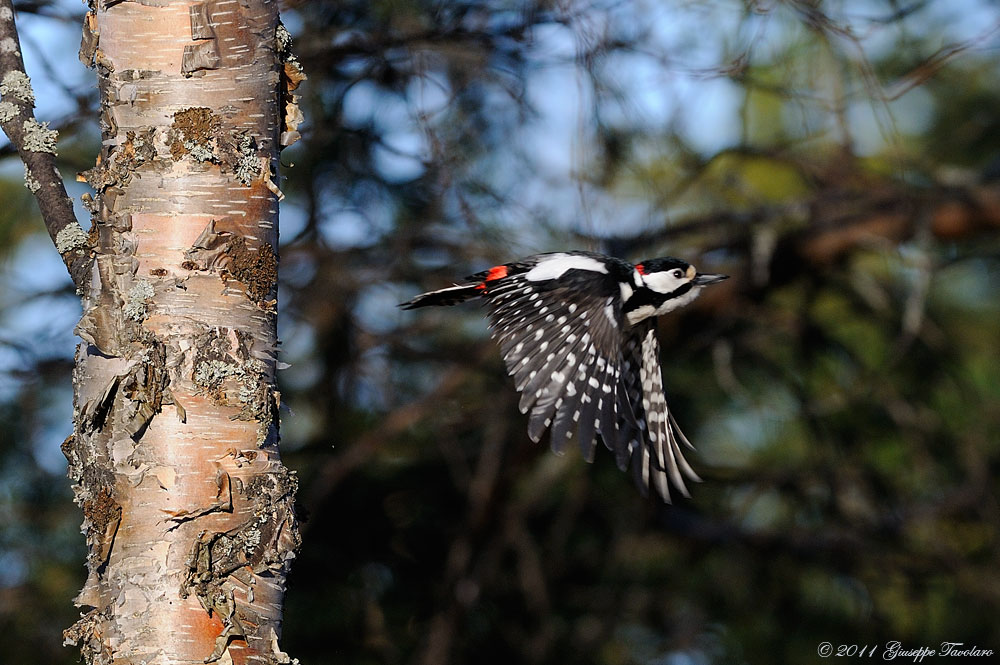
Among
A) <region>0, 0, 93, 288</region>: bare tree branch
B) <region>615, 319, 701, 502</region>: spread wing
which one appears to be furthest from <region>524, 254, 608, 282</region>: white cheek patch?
<region>0, 0, 93, 288</region>: bare tree branch

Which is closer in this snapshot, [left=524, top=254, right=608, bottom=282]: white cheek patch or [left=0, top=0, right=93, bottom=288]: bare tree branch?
[left=0, top=0, right=93, bottom=288]: bare tree branch

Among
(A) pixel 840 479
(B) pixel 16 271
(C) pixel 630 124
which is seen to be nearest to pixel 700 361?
(A) pixel 840 479

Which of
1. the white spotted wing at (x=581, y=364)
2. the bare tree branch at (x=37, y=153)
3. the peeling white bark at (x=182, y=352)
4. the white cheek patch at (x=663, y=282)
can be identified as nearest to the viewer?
the peeling white bark at (x=182, y=352)

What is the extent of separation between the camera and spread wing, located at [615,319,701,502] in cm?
252

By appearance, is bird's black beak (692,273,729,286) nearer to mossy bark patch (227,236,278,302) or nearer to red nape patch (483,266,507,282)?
red nape patch (483,266,507,282)

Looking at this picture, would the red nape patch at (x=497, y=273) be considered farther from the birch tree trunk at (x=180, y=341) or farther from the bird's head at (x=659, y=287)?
the birch tree trunk at (x=180, y=341)

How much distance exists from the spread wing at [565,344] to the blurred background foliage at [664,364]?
256 millimetres

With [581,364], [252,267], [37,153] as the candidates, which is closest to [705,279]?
[581,364]

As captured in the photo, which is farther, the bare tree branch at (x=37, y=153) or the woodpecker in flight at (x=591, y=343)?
the woodpecker in flight at (x=591, y=343)

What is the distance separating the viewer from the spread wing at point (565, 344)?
229cm

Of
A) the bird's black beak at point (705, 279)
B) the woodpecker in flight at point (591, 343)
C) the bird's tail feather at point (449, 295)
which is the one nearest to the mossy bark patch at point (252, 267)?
the woodpecker in flight at point (591, 343)

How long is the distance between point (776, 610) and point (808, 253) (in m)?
2.40

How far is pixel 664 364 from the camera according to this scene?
15.2 ft

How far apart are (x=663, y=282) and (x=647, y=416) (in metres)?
0.38
